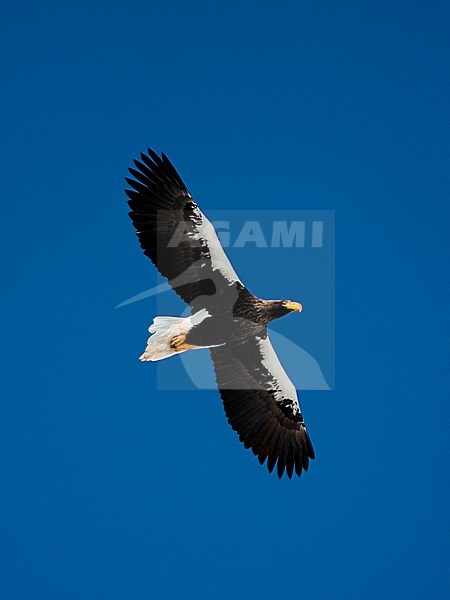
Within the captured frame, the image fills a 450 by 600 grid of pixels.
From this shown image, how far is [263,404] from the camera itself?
12797 millimetres

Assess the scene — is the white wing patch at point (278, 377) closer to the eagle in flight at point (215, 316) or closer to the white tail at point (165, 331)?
the eagle in flight at point (215, 316)

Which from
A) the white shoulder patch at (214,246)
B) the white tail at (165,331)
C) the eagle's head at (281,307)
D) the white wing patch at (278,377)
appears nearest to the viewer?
the white shoulder patch at (214,246)

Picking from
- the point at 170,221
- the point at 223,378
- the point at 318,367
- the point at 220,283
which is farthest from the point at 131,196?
the point at 318,367

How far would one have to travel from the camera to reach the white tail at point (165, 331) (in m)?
11.7

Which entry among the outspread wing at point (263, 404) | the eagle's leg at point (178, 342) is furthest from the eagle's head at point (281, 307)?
the eagle's leg at point (178, 342)

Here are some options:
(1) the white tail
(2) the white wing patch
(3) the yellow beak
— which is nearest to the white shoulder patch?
(1) the white tail

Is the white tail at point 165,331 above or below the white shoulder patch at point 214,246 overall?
below

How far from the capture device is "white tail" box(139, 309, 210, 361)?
11.7 metres

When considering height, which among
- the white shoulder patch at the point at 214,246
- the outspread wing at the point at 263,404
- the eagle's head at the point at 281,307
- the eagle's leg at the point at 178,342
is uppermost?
the white shoulder patch at the point at 214,246

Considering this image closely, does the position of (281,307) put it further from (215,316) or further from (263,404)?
(263,404)

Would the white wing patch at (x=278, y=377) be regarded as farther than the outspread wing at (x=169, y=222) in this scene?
Yes

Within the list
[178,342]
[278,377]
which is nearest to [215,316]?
[178,342]

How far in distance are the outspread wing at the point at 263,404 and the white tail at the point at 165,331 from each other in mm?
897

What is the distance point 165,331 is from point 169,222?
46.9 inches
